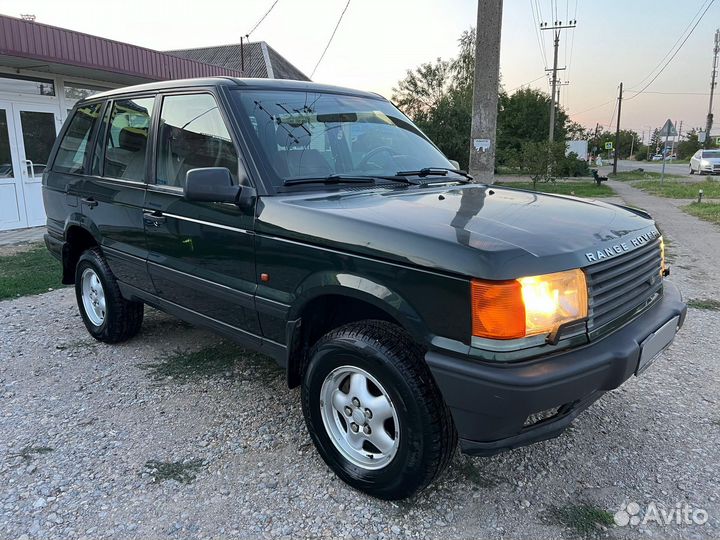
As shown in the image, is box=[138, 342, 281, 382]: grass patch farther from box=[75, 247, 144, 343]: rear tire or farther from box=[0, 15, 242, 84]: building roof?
box=[0, 15, 242, 84]: building roof

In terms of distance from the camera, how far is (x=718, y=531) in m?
2.34

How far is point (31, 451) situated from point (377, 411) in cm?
202

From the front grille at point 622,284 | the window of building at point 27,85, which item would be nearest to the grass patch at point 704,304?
the front grille at point 622,284

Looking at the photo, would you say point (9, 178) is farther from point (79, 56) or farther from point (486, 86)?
point (486, 86)

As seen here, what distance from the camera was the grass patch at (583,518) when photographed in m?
2.36

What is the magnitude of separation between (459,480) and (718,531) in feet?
3.67

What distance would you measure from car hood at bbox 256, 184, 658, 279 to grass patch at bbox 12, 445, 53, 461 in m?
1.75

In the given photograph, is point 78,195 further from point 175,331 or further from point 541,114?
point 541,114

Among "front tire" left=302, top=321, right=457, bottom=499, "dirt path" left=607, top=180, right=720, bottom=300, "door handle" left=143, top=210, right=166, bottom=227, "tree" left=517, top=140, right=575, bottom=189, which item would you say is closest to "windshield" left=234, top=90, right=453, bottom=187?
"door handle" left=143, top=210, right=166, bottom=227

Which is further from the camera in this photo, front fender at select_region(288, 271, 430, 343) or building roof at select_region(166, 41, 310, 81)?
building roof at select_region(166, 41, 310, 81)

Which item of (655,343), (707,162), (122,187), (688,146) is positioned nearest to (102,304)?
(122,187)

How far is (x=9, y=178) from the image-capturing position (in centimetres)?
1033

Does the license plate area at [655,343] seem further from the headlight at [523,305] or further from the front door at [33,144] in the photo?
the front door at [33,144]

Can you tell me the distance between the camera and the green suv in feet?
6.81
